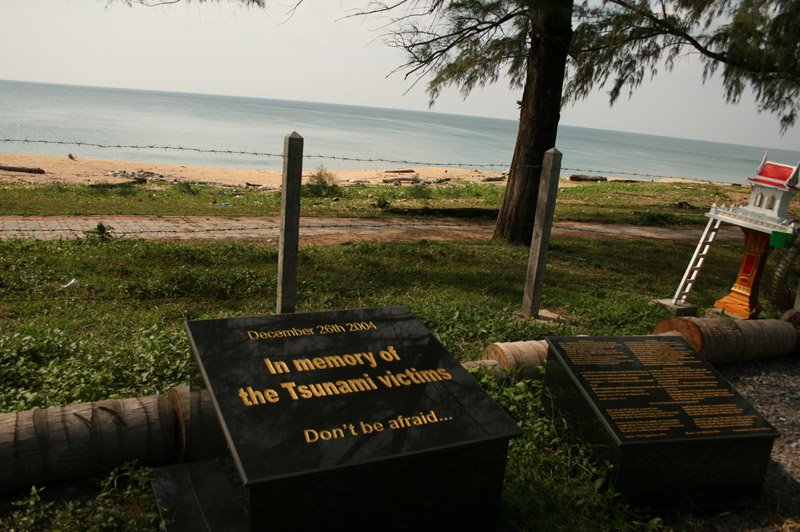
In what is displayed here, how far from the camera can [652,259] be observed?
1087 cm

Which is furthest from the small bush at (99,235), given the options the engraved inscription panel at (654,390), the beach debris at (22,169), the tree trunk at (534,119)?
the beach debris at (22,169)

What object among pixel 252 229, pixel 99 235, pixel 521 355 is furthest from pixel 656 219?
pixel 99 235

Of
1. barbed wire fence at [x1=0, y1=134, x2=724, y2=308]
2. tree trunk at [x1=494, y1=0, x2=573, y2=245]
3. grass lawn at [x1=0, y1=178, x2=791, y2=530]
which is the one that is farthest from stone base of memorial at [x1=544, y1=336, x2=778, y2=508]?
tree trunk at [x1=494, y1=0, x2=573, y2=245]

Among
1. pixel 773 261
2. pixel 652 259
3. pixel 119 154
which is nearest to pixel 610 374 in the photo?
pixel 652 259

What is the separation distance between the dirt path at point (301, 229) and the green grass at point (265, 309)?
1.07 metres

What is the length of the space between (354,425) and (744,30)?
1066 centimetres

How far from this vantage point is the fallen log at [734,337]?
5.86m

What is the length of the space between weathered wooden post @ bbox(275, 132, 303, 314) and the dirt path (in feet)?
15.5

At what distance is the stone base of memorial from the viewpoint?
3.81 metres

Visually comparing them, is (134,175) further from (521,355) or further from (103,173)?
(521,355)

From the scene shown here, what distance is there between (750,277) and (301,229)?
6.95 m

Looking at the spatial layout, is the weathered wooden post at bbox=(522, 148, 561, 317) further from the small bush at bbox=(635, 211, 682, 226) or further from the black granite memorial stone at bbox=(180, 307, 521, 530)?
the small bush at bbox=(635, 211, 682, 226)

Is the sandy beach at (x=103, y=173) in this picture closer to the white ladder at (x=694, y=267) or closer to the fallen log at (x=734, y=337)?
the white ladder at (x=694, y=267)

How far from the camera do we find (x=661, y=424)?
12.8ft
